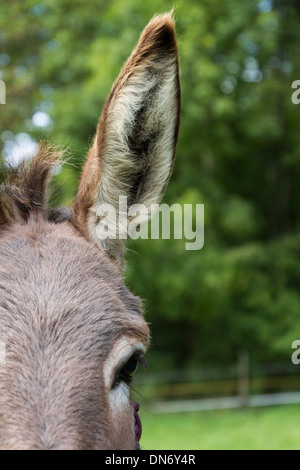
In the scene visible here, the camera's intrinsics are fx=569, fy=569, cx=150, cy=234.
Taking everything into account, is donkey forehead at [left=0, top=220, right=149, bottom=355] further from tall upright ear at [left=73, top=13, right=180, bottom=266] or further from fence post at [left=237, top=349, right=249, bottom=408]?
fence post at [left=237, top=349, right=249, bottom=408]

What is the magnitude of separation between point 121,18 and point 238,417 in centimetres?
1210

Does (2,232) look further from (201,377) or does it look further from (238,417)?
(201,377)

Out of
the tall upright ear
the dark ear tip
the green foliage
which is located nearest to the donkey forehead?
the tall upright ear

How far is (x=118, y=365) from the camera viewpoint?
2.38m

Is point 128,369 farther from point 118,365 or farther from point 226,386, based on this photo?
point 226,386

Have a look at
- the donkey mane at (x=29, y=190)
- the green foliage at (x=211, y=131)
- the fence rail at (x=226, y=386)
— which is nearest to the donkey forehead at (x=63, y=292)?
the donkey mane at (x=29, y=190)

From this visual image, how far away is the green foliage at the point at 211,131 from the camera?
15.9 meters

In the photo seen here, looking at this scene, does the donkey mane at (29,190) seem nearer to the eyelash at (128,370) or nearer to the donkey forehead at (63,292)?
Result: the donkey forehead at (63,292)

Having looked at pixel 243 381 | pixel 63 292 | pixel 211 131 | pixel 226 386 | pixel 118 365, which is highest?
pixel 211 131

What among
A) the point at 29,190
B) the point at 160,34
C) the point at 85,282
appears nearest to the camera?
the point at 85,282

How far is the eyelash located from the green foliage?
12.1 m

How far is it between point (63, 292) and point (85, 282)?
133mm

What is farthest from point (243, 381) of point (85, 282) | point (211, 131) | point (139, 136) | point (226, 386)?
point (85, 282)

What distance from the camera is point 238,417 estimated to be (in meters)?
17.2
